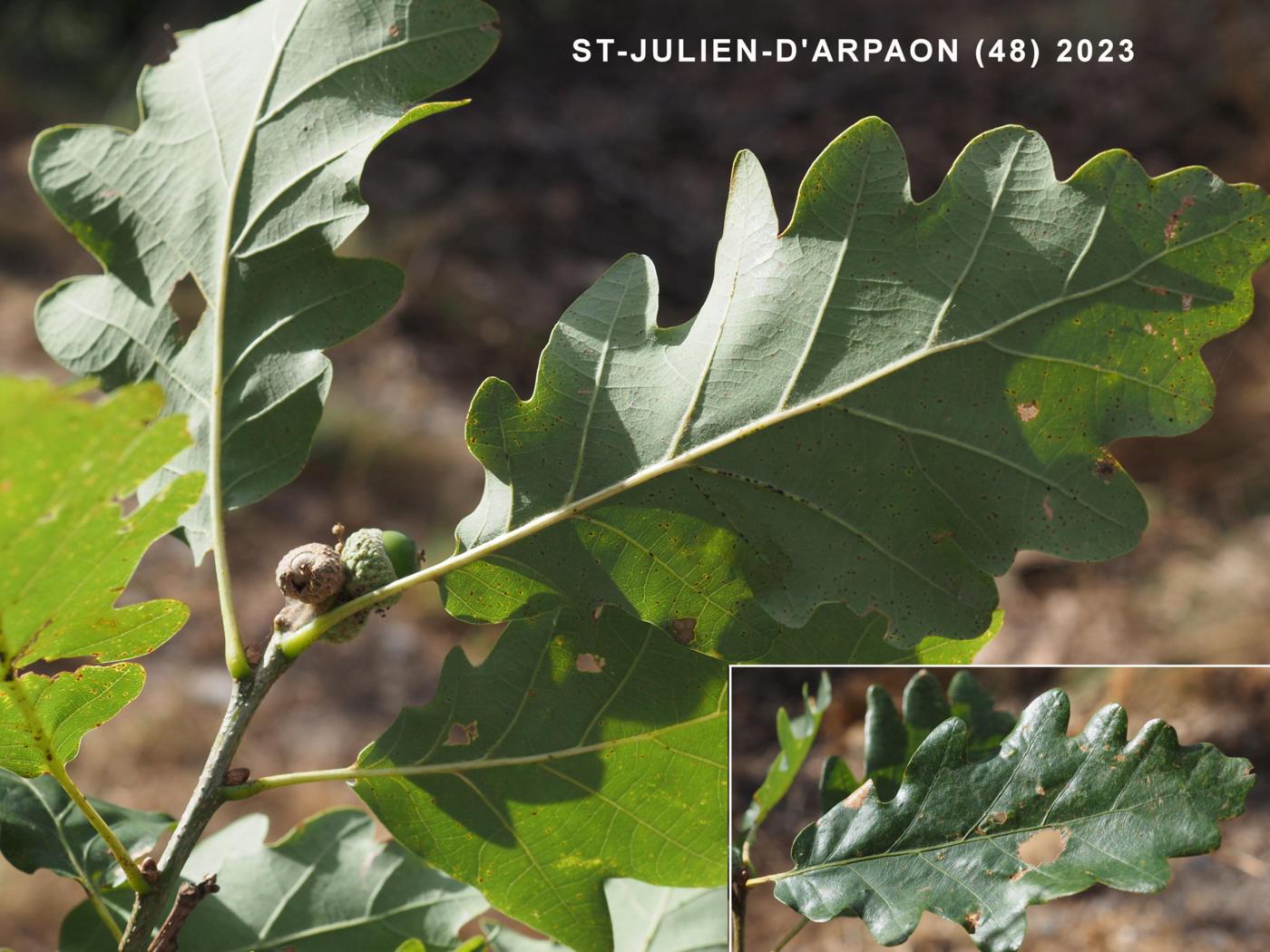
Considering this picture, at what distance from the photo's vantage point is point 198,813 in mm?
643

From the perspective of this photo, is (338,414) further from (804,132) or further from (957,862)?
(957,862)

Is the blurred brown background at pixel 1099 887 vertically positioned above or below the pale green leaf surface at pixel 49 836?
below

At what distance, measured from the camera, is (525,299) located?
186 inches

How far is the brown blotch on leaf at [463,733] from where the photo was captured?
697 mm

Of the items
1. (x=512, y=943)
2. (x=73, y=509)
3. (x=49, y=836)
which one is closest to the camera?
(x=73, y=509)

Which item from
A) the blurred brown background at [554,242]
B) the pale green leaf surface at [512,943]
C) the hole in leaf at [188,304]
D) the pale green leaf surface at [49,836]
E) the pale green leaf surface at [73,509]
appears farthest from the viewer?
the hole in leaf at [188,304]

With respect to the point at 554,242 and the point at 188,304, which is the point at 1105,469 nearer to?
the point at 188,304

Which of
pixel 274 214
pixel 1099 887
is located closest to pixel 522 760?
pixel 274 214

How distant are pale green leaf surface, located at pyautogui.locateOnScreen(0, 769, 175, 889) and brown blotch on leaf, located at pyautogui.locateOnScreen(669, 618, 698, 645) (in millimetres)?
424

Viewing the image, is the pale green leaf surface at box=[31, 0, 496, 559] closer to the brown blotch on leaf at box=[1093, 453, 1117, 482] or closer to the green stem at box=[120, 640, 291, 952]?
the green stem at box=[120, 640, 291, 952]

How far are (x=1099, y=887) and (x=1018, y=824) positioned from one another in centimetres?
80

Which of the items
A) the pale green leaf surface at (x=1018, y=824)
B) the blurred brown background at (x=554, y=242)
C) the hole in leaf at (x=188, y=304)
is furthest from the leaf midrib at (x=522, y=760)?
the hole in leaf at (x=188, y=304)

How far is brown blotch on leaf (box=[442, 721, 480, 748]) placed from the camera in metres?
0.70

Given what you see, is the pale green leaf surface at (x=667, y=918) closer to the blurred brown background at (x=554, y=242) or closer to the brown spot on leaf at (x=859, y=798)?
the brown spot on leaf at (x=859, y=798)
